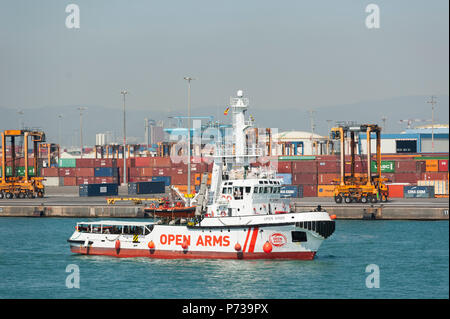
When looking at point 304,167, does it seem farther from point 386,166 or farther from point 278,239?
point 278,239

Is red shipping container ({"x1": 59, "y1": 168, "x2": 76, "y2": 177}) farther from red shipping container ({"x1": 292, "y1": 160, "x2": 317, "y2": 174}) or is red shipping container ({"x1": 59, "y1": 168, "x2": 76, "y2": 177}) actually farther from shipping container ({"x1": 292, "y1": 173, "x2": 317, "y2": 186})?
shipping container ({"x1": 292, "y1": 173, "x2": 317, "y2": 186})

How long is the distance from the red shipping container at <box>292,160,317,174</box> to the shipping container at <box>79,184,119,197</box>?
32398mm

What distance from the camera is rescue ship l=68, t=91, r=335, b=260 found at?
4684 centimetres

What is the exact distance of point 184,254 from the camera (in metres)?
49.2

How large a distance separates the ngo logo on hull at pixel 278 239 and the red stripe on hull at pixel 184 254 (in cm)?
75

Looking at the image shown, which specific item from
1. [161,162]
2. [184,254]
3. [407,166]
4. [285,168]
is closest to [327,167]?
[285,168]

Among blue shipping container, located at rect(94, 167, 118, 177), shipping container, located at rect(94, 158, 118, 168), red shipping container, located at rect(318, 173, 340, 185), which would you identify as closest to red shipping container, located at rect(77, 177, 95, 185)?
blue shipping container, located at rect(94, 167, 118, 177)

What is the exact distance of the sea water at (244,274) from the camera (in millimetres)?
39656

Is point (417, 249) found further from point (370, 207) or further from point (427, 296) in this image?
point (370, 207)

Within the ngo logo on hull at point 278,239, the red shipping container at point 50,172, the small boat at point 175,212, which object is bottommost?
the ngo logo on hull at point 278,239

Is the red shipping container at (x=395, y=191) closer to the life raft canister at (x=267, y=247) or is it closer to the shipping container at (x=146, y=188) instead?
the shipping container at (x=146, y=188)

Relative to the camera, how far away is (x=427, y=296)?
38.3 metres

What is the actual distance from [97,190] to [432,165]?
55814 millimetres

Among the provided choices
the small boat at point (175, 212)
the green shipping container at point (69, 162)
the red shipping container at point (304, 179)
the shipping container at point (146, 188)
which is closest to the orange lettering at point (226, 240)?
the small boat at point (175, 212)
